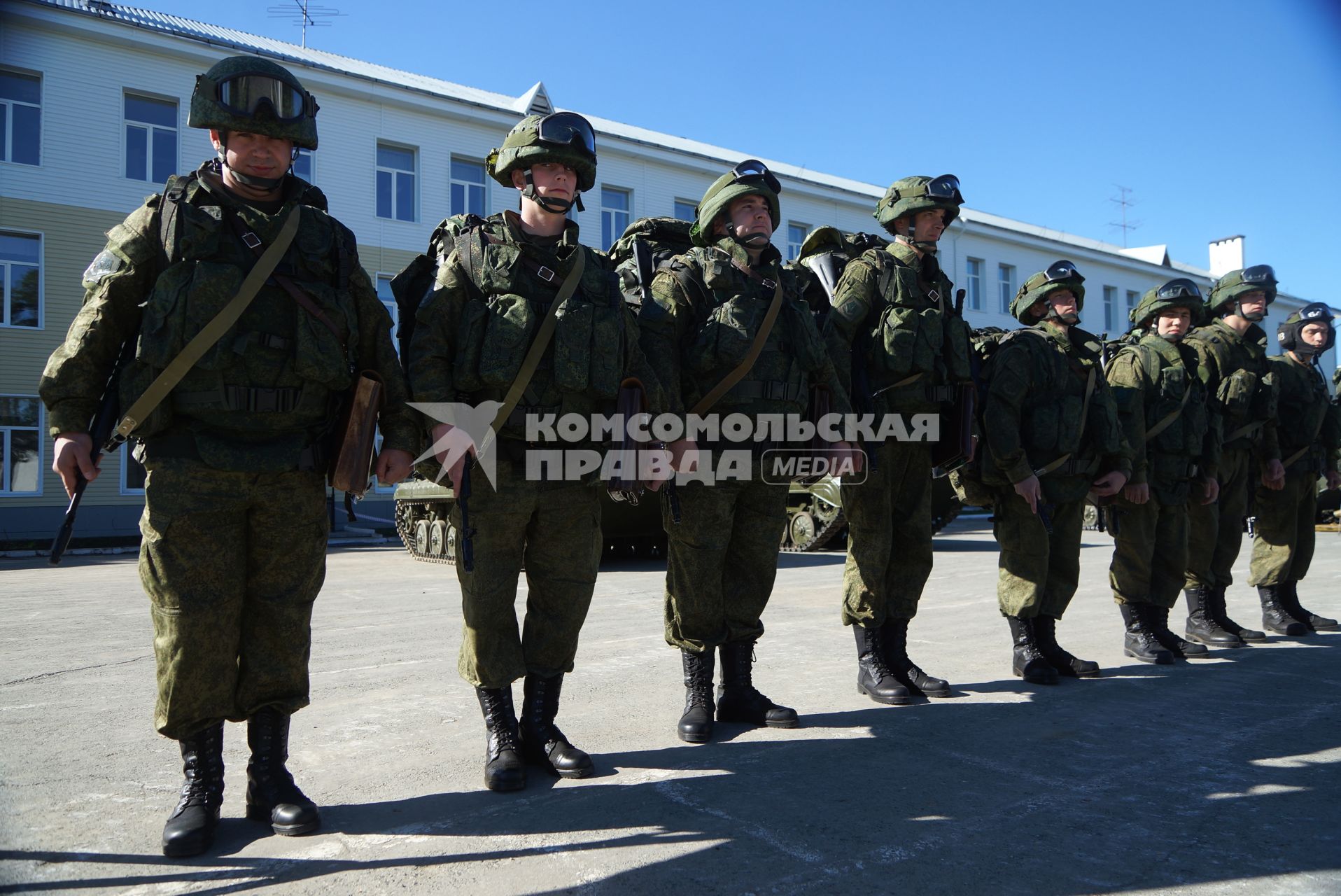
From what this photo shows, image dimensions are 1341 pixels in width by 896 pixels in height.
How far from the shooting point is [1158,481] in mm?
5898

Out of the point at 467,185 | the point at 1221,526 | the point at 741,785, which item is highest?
the point at 467,185

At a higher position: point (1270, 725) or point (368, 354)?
point (368, 354)

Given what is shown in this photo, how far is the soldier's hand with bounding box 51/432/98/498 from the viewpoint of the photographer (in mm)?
2818

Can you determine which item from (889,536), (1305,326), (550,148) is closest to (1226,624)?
(1305,326)

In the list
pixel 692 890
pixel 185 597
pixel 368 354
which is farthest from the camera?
pixel 368 354

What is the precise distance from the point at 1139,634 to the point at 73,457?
5.37m

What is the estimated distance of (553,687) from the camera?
367 centimetres

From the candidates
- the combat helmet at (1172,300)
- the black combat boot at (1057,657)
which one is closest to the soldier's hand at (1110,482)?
the black combat boot at (1057,657)

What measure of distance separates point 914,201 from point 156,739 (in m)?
4.11

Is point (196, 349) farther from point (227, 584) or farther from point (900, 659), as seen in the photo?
point (900, 659)

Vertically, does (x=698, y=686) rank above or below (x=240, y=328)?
below

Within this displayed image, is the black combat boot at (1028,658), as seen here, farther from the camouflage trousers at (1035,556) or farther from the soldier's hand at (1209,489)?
the soldier's hand at (1209,489)

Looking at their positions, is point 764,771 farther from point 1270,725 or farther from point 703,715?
point 1270,725

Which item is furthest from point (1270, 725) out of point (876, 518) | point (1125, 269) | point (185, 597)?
point (1125, 269)
